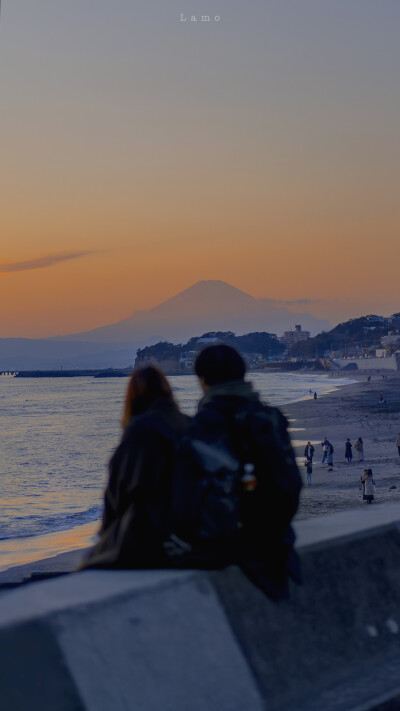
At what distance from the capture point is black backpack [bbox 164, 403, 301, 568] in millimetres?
2924

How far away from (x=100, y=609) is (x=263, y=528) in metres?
0.72

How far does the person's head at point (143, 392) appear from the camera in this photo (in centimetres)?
343

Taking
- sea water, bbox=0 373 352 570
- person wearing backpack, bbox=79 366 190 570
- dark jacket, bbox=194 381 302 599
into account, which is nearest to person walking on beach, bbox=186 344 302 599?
dark jacket, bbox=194 381 302 599

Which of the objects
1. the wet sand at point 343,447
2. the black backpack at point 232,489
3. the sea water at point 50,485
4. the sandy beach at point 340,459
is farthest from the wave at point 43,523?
the black backpack at point 232,489

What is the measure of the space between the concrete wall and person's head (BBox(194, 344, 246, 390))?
681 mm

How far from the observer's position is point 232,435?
302 cm

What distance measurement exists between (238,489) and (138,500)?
1.14 feet

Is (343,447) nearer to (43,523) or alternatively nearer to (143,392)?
(43,523)

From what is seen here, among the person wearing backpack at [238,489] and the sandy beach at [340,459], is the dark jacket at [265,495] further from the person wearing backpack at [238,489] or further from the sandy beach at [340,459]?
the sandy beach at [340,459]

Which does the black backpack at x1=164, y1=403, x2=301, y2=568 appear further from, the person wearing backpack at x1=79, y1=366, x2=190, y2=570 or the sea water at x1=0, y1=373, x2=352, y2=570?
the sea water at x1=0, y1=373, x2=352, y2=570

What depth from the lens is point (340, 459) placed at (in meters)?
33.2

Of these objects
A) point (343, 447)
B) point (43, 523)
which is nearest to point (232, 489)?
point (43, 523)

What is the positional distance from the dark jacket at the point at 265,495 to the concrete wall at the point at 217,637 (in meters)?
0.08

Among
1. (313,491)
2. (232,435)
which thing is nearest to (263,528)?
(232,435)
